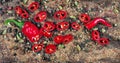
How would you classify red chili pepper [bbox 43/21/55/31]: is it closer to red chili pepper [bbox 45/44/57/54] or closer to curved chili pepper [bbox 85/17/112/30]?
red chili pepper [bbox 45/44/57/54]

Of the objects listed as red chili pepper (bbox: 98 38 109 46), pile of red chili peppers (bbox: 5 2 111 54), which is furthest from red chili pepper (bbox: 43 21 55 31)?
red chili pepper (bbox: 98 38 109 46)

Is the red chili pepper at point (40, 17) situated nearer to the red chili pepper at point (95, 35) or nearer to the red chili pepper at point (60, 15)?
the red chili pepper at point (60, 15)

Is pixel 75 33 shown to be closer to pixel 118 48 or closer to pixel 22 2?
pixel 118 48

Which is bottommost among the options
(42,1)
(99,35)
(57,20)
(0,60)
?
(0,60)

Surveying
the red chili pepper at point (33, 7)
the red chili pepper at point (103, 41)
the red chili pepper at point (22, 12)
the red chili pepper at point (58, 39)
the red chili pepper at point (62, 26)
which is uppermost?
the red chili pepper at point (33, 7)

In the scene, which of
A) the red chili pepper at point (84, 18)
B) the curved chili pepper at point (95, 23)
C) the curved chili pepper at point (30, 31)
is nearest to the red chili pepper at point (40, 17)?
the curved chili pepper at point (30, 31)

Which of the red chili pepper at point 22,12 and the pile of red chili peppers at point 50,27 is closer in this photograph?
the pile of red chili peppers at point 50,27

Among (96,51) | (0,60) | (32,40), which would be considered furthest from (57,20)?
(0,60)

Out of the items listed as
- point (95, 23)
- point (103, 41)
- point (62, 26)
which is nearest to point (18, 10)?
point (62, 26)

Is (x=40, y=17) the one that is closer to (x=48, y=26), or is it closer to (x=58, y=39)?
(x=48, y=26)
